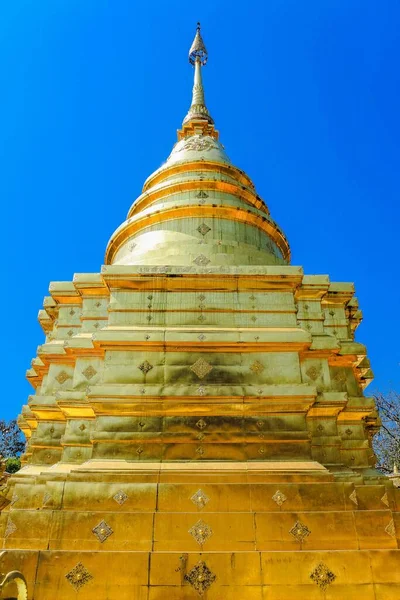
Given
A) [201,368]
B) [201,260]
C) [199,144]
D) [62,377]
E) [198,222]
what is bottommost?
[201,368]

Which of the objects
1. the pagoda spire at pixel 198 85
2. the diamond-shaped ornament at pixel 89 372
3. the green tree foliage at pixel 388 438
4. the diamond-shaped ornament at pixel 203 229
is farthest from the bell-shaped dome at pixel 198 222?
the green tree foliage at pixel 388 438

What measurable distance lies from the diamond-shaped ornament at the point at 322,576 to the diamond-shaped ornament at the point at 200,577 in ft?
5.07

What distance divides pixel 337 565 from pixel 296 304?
578 cm

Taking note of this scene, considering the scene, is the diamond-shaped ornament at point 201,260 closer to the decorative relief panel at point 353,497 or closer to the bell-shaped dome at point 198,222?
the bell-shaped dome at point 198,222

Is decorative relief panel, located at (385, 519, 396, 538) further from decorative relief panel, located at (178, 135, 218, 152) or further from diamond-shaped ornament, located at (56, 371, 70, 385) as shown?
decorative relief panel, located at (178, 135, 218, 152)

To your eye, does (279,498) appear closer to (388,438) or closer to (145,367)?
(145,367)

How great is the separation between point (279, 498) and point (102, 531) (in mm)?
3045

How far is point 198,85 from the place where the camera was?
79.7ft

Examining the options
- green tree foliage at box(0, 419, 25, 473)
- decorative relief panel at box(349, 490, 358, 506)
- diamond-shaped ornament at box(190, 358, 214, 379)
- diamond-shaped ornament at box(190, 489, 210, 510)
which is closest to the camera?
diamond-shaped ornament at box(190, 489, 210, 510)

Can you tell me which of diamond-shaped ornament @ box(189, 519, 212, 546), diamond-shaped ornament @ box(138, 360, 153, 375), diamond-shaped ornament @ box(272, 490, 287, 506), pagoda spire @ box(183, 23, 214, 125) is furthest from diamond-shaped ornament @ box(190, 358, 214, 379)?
pagoda spire @ box(183, 23, 214, 125)

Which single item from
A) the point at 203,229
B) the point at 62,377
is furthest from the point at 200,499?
the point at 203,229

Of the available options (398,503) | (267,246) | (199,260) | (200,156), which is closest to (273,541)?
(398,503)

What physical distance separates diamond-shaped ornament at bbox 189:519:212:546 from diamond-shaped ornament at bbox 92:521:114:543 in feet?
4.43

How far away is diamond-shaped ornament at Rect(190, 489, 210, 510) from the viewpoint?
8094 millimetres
